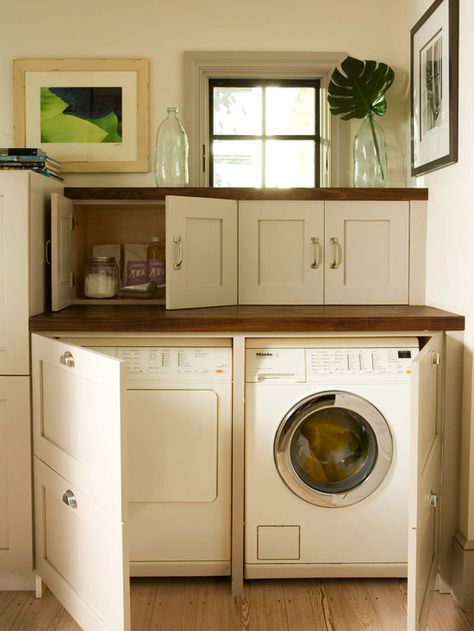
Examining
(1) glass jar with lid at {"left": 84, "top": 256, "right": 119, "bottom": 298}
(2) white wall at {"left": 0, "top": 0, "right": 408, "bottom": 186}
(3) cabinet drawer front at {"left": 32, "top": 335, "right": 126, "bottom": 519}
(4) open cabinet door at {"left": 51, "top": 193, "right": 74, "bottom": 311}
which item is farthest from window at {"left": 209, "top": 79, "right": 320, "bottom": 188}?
(3) cabinet drawer front at {"left": 32, "top": 335, "right": 126, "bottom": 519}

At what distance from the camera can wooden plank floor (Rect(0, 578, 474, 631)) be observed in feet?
7.36

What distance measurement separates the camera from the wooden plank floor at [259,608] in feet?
7.36

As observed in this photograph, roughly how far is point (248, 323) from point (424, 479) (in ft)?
2.45

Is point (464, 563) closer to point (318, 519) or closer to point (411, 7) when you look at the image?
point (318, 519)

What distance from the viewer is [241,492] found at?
245cm

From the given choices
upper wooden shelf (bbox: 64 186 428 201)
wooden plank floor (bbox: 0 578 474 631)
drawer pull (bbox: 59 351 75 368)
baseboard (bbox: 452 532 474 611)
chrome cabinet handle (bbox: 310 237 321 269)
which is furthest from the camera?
chrome cabinet handle (bbox: 310 237 321 269)

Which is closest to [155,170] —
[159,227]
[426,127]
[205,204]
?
[159,227]

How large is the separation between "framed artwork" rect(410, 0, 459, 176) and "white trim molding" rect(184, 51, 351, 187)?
0.33m

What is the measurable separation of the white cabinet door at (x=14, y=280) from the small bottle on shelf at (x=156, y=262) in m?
0.79

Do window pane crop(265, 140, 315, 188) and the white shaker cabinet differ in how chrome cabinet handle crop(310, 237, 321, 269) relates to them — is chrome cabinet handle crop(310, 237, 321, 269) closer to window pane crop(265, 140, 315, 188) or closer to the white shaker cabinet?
window pane crop(265, 140, 315, 188)

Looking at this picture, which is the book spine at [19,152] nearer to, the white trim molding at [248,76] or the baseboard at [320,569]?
the white trim molding at [248,76]

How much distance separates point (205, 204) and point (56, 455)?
1.09 meters

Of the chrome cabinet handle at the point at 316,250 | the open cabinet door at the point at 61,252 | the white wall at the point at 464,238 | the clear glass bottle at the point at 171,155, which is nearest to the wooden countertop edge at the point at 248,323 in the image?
the white wall at the point at 464,238

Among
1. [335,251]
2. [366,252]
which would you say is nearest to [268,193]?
[335,251]
